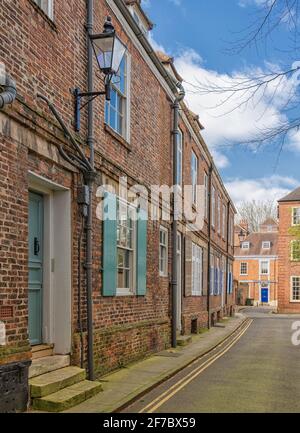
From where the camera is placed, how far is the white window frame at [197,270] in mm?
20252

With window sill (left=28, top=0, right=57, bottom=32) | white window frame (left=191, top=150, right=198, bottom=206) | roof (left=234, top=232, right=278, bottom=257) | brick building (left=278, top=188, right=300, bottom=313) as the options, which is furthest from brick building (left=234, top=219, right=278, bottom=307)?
window sill (left=28, top=0, right=57, bottom=32)

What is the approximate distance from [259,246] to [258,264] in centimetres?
245

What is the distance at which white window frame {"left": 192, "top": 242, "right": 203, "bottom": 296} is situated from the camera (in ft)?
66.4

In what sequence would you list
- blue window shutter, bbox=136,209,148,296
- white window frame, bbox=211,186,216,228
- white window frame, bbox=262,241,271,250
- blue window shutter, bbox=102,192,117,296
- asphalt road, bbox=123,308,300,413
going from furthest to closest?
white window frame, bbox=262,241,271,250
white window frame, bbox=211,186,216,228
blue window shutter, bbox=136,209,148,296
blue window shutter, bbox=102,192,117,296
asphalt road, bbox=123,308,300,413

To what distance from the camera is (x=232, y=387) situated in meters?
9.02

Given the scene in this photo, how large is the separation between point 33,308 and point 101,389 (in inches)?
62.6

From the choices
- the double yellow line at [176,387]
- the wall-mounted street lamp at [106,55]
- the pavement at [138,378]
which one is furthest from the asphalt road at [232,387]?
the wall-mounted street lamp at [106,55]

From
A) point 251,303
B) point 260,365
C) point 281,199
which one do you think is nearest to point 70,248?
point 260,365

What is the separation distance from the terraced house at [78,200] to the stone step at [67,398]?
0.9 inches

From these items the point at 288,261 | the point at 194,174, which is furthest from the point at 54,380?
the point at 288,261

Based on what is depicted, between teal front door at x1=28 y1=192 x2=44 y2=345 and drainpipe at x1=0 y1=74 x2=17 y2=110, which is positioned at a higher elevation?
drainpipe at x1=0 y1=74 x2=17 y2=110

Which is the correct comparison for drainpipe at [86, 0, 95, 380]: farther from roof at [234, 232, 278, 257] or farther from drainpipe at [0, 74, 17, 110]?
roof at [234, 232, 278, 257]

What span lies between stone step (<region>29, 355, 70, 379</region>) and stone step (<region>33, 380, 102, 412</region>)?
391 millimetres

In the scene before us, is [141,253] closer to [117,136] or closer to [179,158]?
[117,136]
